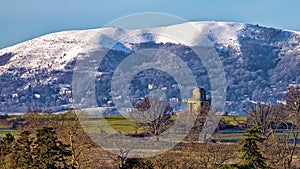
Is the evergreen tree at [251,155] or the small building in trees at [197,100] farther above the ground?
the small building in trees at [197,100]

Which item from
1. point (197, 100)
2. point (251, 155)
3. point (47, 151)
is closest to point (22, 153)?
point (47, 151)

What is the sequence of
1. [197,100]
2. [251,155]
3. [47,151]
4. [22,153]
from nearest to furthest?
[251,155] < [47,151] < [22,153] < [197,100]

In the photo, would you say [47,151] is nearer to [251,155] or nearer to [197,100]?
[251,155]

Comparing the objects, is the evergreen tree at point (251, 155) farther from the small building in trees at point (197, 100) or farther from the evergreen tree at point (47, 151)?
the small building in trees at point (197, 100)

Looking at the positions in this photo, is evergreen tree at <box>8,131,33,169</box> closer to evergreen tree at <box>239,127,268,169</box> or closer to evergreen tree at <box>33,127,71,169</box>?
evergreen tree at <box>33,127,71,169</box>

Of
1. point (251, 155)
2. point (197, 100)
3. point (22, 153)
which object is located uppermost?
point (197, 100)

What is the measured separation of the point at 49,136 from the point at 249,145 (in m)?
11.1

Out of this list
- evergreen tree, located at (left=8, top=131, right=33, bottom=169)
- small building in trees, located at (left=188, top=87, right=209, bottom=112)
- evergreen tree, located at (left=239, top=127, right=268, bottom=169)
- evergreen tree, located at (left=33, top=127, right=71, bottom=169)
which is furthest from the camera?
small building in trees, located at (left=188, top=87, right=209, bottom=112)

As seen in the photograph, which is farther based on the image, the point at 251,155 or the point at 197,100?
the point at 197,100

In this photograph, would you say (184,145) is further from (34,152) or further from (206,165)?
(34,152)

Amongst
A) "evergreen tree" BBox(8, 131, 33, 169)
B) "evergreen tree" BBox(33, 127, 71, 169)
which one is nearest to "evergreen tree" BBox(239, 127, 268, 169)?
"evergreen tree" BBox(33, 127, 71, 169)

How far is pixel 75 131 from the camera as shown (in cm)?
4434

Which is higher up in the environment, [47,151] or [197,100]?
[197,100]

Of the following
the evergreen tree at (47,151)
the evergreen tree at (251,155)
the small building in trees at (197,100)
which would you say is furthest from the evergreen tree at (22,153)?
the small building in trees at (197,100)
